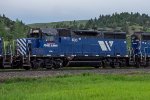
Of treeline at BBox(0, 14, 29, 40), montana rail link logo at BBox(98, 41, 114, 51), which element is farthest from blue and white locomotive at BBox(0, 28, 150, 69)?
treeline at BBox(0, 14, 29, 40)

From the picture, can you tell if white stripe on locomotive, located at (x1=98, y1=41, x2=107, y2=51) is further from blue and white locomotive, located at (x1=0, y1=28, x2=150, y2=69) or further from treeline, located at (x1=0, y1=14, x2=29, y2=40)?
treeline, located at (x1=0, y1=14, x2=29, y2=40)

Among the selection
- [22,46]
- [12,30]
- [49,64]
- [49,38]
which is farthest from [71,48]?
[12,30]

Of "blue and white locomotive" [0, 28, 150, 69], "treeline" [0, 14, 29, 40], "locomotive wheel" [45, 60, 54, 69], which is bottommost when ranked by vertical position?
"locomotive wheel" [45, 60, 54, 69]

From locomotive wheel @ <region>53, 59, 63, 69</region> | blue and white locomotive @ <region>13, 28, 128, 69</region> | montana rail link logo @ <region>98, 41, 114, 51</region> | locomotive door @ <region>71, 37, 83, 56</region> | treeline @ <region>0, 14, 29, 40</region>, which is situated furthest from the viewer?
treeline @ <region>0, 14, 29, 40</region>

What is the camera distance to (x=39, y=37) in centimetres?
4194

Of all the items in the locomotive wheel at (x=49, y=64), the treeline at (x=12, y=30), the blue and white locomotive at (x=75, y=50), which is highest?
the treeline at (x=12, y=30)

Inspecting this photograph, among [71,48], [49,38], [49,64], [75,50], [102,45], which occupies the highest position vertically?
[49,38]

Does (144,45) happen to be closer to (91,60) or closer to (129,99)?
(91,60)

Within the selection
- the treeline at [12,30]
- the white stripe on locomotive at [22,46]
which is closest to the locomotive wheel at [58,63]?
the white stripe on locomotive at [22,46]

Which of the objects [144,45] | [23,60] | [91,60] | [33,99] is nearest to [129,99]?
[33,99]

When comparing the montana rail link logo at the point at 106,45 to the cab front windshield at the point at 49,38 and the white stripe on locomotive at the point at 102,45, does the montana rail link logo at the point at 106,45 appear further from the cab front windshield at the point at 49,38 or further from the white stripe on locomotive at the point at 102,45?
the cab front windshield at the point at 49,38

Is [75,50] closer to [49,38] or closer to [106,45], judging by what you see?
[49,38]

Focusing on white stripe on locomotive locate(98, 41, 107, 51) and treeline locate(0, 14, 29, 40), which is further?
treeline locate(0, 14, 29, 40)

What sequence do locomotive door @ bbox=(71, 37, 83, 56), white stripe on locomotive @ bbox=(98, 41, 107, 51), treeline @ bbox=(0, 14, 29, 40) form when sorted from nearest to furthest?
locomotive door @ bbox=(71, 37, 83, 56), white stripe on locomotive @ bbox=(98, 41, 107, 51), treeline @ bbox=(0, 14, 29, 40)
